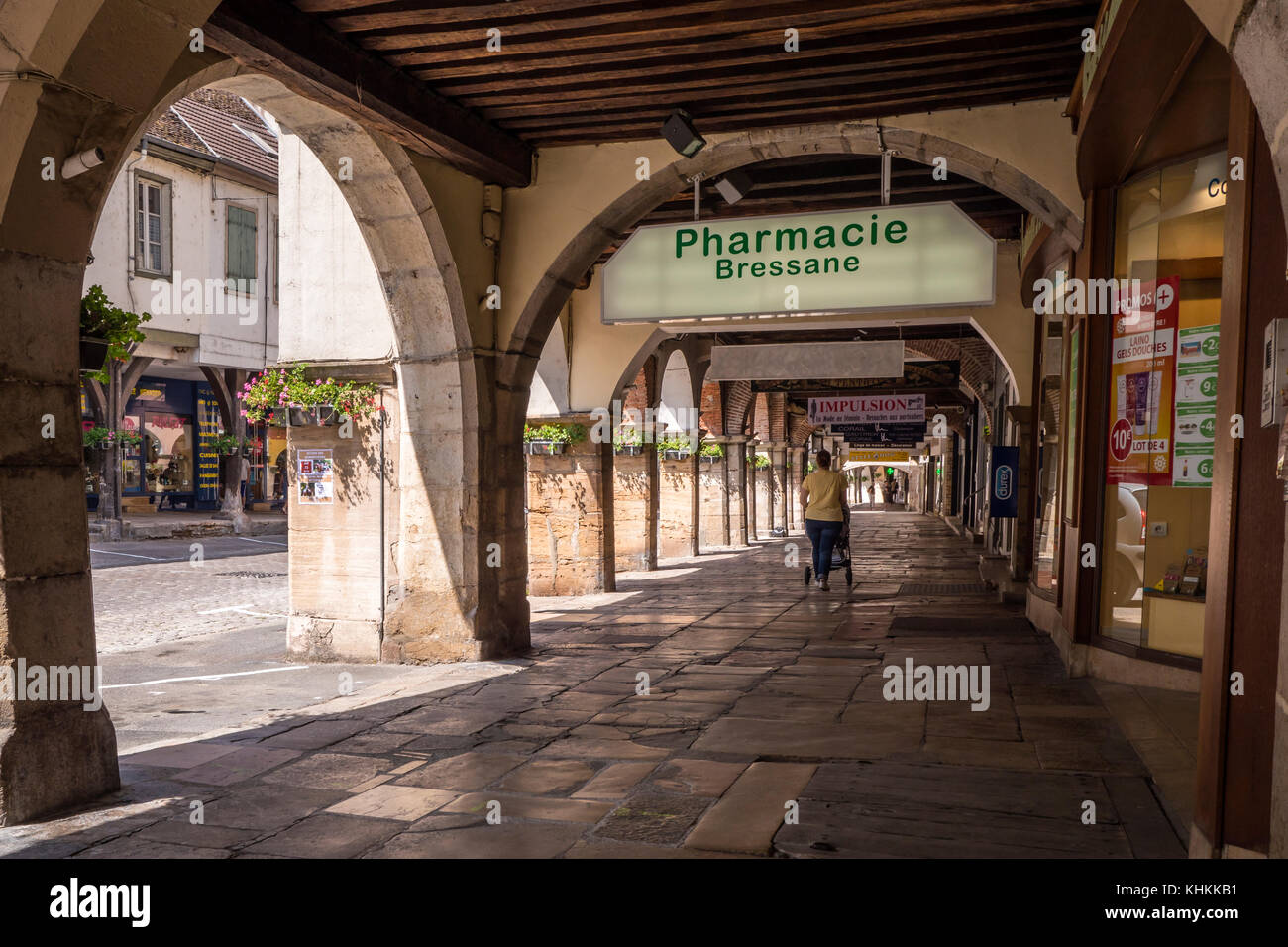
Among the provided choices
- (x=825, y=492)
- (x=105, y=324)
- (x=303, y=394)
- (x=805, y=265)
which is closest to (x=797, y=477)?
(x=825, y=492)

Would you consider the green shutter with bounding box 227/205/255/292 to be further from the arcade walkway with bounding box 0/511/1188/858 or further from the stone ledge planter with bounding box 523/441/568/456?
the arcade walkway with bounding box 0/511/1188/858

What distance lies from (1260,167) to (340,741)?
408 cm

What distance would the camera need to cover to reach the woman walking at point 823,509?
10.2 m

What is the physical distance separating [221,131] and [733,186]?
15922 mm

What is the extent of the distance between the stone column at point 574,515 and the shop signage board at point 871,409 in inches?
406

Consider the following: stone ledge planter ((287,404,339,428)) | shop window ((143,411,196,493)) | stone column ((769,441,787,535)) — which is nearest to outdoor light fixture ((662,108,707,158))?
stone ledge planter ((287,404,339,428))

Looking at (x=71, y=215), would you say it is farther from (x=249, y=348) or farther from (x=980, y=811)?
(x=249, y=348)

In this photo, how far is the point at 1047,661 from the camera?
247 inches

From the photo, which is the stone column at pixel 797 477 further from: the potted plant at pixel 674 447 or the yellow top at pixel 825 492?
the yellow top at pixel 825 492

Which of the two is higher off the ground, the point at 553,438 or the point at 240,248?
the point at 240,248

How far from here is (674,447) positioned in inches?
645

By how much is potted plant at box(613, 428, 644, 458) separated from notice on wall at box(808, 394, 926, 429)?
26.5 feet

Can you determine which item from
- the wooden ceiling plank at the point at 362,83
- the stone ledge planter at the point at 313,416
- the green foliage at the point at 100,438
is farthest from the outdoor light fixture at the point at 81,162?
the green foliage at the point at 100,438

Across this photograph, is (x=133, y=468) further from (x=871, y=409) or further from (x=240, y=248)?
(x=871, y=409)
